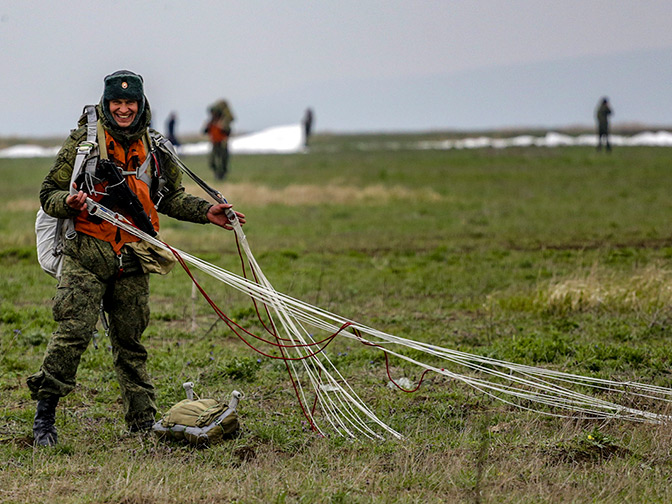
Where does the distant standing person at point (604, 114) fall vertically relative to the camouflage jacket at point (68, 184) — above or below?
above

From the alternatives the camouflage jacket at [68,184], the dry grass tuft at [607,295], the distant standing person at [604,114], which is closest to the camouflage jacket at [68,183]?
the camouflage jacket at [68,184]

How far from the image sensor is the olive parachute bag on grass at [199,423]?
5180mm

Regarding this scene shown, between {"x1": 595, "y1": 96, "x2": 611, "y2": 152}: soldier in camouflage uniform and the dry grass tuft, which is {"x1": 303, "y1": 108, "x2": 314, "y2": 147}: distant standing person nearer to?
{"x1": 595, "y1": 96, "x2": 611, "y2": 152}: soldier in camouflage uniform

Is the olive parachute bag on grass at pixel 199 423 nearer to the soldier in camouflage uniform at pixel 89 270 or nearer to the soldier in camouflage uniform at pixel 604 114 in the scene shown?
the soldier in camouflage uniform at pixel 89 270

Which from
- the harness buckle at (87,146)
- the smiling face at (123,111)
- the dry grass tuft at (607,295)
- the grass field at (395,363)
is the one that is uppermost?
the smiling face at (123,111)

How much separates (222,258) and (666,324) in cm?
663

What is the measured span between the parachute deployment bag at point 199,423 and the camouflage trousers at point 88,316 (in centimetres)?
42

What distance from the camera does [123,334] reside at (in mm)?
5332

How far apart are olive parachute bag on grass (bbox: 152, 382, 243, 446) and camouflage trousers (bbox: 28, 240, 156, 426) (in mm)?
425

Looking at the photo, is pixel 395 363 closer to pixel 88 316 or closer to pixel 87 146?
pixel 88 316

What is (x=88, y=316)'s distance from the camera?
504cm

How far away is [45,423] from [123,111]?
1972mm

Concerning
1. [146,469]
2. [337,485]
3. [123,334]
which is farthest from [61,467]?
[337,485]

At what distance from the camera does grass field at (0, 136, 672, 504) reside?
14.7 feet
